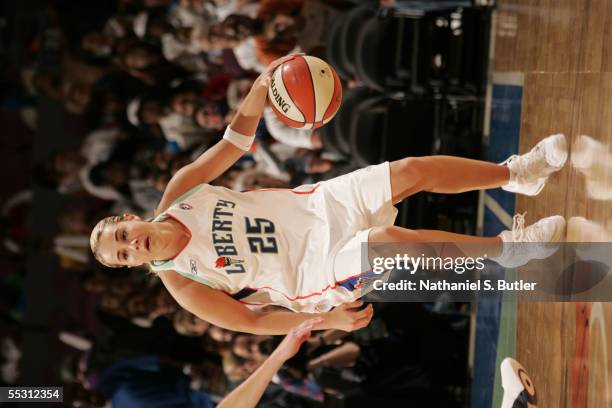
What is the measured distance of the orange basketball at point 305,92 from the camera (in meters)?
3.35

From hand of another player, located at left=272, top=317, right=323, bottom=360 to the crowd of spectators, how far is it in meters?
0.60

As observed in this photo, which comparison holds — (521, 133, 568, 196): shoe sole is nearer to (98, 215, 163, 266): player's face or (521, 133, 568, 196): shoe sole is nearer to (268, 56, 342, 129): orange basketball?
(268, 56, 342, 129): orange basketball

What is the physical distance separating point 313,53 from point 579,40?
6.62ft

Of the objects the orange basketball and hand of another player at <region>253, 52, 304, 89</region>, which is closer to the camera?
the orange basketball

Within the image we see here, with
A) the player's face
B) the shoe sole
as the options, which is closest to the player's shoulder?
the player's face

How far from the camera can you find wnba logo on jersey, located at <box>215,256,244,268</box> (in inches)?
136

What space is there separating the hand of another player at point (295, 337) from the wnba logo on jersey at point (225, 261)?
445mm

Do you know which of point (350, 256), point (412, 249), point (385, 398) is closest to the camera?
point (412, 249)

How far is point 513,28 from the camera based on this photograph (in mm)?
5012

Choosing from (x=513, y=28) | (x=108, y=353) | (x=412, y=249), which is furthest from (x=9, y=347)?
(x=513, y=28)

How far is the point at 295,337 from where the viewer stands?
3.64m

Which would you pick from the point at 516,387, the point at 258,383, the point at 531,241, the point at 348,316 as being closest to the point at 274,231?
the point at 348,316

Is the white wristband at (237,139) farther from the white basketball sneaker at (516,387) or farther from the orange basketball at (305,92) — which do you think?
the white basketball sneaker at (516,387)

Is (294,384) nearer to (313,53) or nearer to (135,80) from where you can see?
(313,53)
